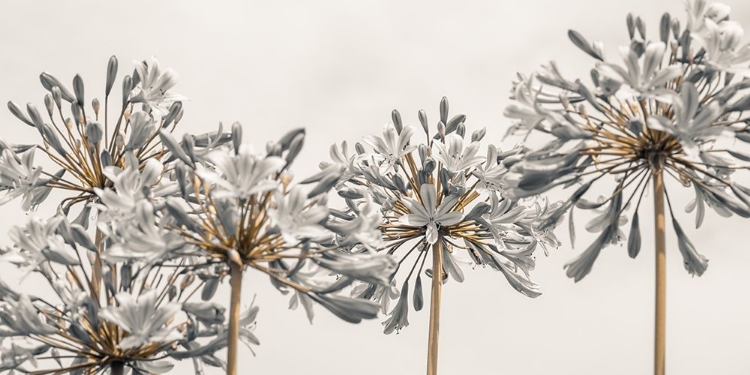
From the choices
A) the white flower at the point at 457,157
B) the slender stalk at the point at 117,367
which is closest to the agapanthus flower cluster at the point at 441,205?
the white flower at the point at 457,157

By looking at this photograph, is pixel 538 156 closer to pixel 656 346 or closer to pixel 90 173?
pixel 656 346

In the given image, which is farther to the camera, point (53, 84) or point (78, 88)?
point (53, 84)

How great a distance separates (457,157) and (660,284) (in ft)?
19.6

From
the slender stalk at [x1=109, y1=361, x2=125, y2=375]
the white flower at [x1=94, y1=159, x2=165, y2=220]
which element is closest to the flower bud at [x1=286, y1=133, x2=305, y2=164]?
the white flower at [x1=94, y1=159, x2=165, y2=220]

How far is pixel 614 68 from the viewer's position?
11.6 meters

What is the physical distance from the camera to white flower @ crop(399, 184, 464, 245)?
1639cm

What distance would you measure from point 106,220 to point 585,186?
5.51m

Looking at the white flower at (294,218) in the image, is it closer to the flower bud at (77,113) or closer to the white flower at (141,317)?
the white flower at (141,317)

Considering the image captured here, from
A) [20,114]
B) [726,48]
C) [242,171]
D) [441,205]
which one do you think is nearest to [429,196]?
[441,205]

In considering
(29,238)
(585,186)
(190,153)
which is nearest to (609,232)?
(585,186)

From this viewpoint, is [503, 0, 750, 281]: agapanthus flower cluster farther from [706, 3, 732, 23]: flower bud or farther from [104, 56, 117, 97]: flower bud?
[104, 56, 117, 97]: flower bud

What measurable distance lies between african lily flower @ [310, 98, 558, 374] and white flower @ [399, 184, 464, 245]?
0.02 meters

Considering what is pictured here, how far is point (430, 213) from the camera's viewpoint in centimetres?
1659

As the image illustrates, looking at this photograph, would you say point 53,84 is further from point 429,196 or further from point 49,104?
point 429,196
